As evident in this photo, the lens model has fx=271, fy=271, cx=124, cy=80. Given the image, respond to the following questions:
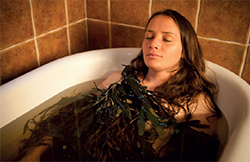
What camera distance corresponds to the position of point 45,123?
4.10ft

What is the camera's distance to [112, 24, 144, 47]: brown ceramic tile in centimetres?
193

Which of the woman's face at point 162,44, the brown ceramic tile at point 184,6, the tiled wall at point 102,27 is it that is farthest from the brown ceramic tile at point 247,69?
the woman's face at point 162,44

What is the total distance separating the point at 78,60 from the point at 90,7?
1.95 ft

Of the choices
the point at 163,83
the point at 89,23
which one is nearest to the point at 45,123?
the point at 163,83

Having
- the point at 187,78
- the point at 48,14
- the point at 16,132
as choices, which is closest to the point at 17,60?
the point at 48,14

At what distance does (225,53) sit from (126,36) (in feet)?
2.31

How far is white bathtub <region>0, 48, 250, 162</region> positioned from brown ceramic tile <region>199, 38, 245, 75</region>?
247 millimetres

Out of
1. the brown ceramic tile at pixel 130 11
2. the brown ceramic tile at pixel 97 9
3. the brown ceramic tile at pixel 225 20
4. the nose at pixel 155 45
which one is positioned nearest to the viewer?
the nose at pixel 155 45

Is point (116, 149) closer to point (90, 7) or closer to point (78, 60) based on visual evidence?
point (78, 60)

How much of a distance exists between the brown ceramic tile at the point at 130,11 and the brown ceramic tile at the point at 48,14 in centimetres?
37

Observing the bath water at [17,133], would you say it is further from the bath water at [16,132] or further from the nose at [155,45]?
the nose at [155,45]

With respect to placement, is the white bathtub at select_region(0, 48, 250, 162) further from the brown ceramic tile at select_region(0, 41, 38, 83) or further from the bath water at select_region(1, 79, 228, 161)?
the brown ceramic tile at select_region(0, 41, 38, 83)

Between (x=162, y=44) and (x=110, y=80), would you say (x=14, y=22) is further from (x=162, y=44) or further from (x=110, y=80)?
(x=162, y=44)

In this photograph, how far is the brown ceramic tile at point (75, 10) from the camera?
1.89 meters
